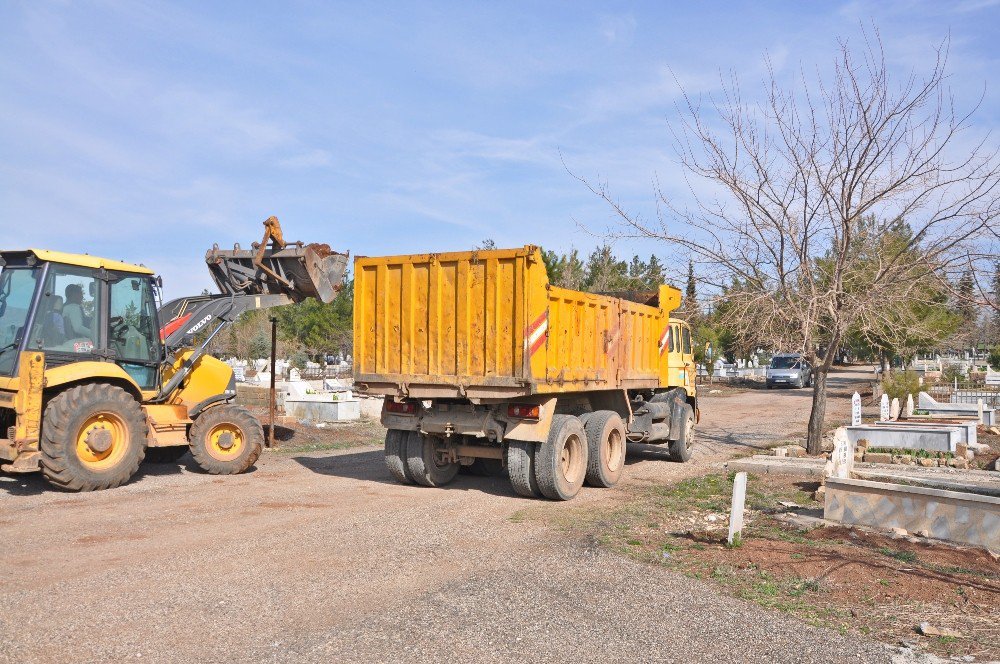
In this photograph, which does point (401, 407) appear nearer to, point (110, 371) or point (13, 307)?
point (110, 371)

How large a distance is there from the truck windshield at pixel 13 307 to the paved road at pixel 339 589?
169cm

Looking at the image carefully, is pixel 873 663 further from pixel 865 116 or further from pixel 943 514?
pixel 865 116

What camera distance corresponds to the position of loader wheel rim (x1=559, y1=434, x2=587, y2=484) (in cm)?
1025

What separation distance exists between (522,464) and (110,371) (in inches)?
205

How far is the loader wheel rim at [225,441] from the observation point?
11.5 meters

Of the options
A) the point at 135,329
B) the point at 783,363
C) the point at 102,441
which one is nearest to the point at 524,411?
the point at 102,441

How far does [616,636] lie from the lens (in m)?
5.11

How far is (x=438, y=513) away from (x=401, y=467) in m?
1.83

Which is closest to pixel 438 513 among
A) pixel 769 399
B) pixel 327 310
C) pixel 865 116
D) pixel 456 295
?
pixel 456 295

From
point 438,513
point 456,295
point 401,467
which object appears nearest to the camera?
point 438,513

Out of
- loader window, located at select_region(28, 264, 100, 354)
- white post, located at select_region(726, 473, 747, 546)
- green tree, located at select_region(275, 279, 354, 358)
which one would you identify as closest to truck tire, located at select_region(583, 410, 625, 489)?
white post, located at select_region(726, 473, 747, 546)

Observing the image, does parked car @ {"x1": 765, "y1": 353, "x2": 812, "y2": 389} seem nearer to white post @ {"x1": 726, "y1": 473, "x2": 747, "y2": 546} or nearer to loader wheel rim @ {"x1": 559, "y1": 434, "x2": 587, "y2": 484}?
loader wheel rim @ {"x1": 559, "y1": 434, "x2": 587, "y2": 484}

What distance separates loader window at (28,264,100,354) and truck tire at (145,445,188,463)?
Result: 2508 mm

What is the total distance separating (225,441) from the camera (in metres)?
11.6
